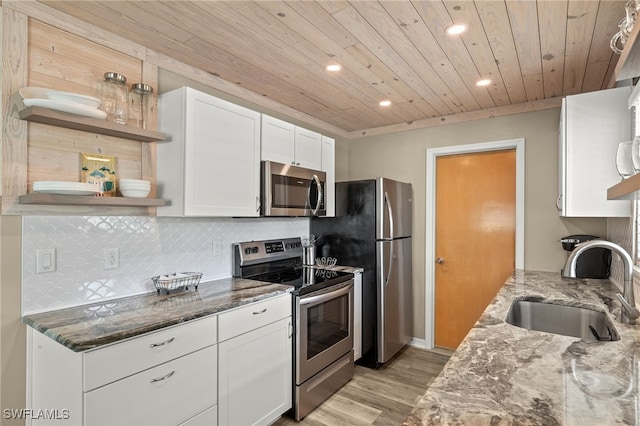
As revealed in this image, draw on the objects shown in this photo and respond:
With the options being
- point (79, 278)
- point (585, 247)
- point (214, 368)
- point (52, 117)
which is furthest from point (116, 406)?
point (585, 247)

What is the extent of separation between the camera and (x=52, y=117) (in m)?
1.65

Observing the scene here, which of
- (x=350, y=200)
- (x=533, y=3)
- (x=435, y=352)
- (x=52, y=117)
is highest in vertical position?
(x=533, y=3)

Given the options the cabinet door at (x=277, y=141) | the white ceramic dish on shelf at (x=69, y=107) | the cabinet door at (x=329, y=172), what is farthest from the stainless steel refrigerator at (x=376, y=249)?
the white ceramic dish on shelf at (x=69, y=107)

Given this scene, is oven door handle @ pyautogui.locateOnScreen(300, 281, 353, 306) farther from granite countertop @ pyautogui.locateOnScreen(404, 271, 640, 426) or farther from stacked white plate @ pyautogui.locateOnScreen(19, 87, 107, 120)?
stacked white plate @ pyautogui.locateOnScreen(19, 87, 107, 120)

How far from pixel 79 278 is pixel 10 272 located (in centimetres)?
29

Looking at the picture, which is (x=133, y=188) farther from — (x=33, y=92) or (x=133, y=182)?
(x=33, y=92)

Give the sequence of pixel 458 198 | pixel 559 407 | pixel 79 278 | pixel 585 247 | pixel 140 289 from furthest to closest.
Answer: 1. pixel 458 198
2. pixel 140 289
3. pixel 79 278
4. pixel 585 247
5. pixel 559 407

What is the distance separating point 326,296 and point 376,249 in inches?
31.8

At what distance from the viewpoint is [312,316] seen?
8.25 feet

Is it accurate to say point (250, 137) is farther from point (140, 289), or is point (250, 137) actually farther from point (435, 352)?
point (435, 352)

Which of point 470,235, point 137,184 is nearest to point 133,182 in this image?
point 137,184

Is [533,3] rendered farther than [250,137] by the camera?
No

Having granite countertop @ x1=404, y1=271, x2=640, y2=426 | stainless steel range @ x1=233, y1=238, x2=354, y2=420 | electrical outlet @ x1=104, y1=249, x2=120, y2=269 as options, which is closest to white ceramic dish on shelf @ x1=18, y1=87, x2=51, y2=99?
electrical outlet @ x1=104, y1=249, x2=120, y2=269

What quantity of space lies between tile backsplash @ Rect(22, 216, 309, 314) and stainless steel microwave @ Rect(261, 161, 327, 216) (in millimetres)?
398
